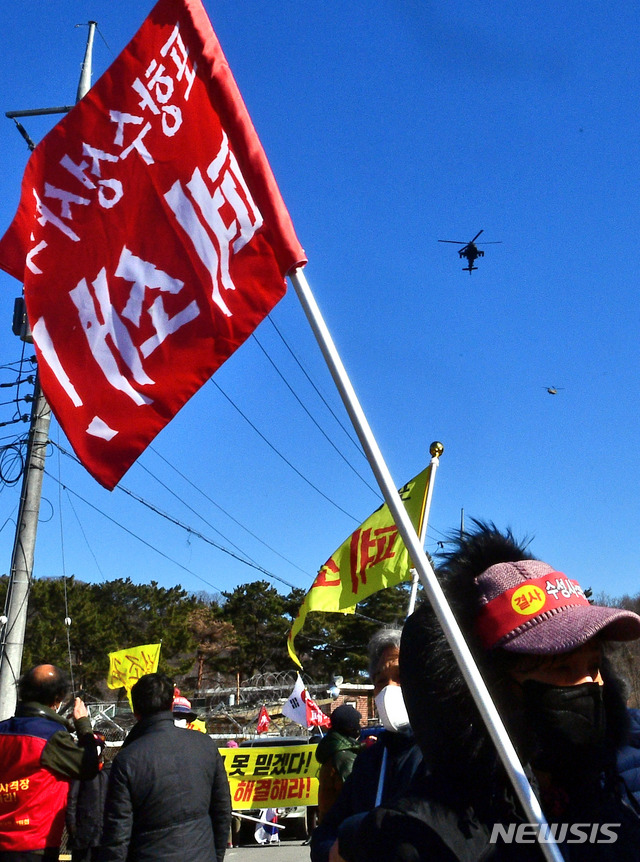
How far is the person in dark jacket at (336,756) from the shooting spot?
14.7 feet

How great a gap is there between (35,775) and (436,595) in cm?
366

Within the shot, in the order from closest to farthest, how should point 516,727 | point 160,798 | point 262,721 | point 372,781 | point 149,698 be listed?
1. point 516,727
2. point 372,781
3. point 160,798
4. point 149,698
5. point 262,721

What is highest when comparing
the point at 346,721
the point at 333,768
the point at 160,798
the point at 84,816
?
the point at 346,721

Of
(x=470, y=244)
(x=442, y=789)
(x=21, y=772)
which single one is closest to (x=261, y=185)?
(x=442, y=789)

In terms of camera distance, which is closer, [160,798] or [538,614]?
[538,614]

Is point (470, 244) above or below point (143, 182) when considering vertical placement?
above

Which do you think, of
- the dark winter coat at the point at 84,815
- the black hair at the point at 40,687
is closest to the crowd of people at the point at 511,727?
the black hair at the point at 40,687

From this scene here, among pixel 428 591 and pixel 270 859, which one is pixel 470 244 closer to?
pixel 270 859

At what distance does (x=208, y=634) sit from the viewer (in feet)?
176

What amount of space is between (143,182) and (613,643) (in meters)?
2.33

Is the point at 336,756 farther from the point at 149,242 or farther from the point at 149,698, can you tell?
the point at 149,242

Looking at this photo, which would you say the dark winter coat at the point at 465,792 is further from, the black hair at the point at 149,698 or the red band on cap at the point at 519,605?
the black hair at the point at 149,698

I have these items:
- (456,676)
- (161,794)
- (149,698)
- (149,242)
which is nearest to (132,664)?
(149,698)

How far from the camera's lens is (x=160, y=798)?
4.15 metres
